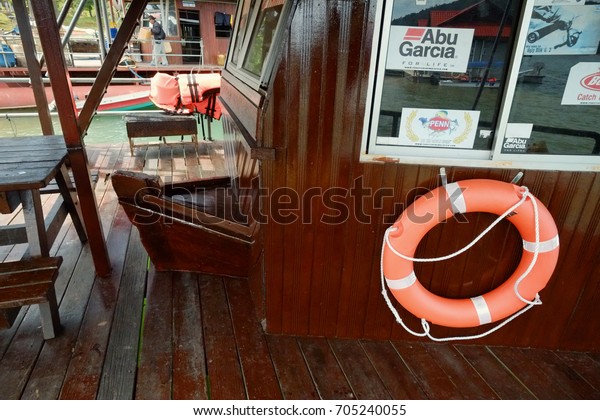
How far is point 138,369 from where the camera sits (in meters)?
1.72

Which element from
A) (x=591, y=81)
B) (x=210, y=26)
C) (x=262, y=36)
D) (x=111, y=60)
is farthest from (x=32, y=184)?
(x=210, y=26)

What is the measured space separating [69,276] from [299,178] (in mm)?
1836

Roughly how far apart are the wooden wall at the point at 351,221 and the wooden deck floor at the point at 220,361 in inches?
4.8

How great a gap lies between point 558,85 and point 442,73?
18.6 inches

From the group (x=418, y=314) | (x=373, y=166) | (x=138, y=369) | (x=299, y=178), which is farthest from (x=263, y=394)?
(x=373, y=166)

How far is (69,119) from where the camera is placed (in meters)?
2.03

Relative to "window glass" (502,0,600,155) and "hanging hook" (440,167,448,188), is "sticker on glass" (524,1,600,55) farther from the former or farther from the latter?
"hanging hook" (440,167,448,188)

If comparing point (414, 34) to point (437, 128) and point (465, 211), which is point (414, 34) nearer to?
point (437, 128)

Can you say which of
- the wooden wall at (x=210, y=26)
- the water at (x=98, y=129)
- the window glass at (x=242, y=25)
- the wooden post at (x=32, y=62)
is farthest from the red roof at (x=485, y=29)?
the wooden wall at (x=210, y=26)

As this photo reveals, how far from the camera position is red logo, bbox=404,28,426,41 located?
4.40 ft

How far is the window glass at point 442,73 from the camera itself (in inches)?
52.1

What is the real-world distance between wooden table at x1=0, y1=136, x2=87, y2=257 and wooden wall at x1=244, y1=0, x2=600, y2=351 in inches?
46.1

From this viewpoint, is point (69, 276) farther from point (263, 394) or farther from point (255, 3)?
point (255, 3)

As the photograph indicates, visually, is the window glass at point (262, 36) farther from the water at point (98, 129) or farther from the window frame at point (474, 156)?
the water at point (98, 129)
